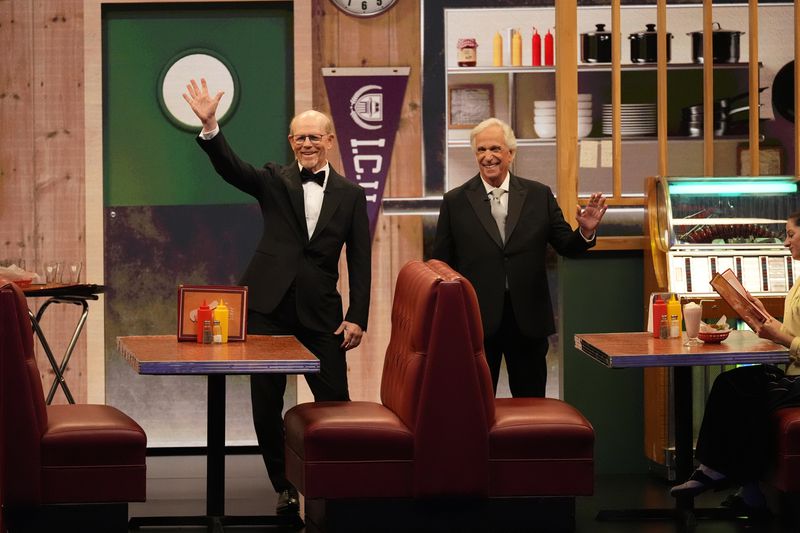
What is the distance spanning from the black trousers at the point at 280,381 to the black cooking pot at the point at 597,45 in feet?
9.19

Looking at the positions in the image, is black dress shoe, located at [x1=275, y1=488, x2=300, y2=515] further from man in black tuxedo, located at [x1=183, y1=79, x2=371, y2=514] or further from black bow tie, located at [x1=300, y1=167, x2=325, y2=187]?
black bow tie, located at [x1=300, y1=167, x2=325, y2=187]

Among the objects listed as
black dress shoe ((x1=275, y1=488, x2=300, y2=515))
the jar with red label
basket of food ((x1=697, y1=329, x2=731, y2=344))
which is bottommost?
black dress shoe ((x1=275, y1=488, x2=300, y2=515))

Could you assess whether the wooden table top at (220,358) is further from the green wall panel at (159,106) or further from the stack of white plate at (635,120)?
the stack of white plate at (635,120)

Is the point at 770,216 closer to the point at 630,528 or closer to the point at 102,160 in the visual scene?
the point at 630,528

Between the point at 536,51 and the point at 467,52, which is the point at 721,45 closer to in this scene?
the point at 536,51

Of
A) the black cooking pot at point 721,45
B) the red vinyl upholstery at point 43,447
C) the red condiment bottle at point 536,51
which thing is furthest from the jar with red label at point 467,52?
the red vinyl upholstery at point 43,447

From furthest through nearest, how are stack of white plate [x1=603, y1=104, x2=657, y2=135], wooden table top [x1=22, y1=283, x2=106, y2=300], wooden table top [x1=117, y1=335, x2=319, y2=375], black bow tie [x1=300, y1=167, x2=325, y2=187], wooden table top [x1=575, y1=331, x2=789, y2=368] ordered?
stack of white plate [x1=603, y1=104, x2=657, y2=135]
wooden table top [x1=22, y1=283, x2=106, y2=300]
black bow tie [x1=300, y1=167, x2=325, y2=187]
wooden table top [x1=575, y1=331, x2=789, y2=368]
wooden table top [x1=117, y1=335, x2=319, y2=375]

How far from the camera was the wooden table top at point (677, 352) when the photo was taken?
14.9 ft

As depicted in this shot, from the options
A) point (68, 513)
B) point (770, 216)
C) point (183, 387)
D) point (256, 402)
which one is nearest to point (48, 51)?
point (183, 387)

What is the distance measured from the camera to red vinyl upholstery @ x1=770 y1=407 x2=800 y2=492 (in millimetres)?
4605

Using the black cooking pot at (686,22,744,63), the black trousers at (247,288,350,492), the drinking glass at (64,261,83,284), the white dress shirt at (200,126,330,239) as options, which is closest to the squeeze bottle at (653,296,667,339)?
the black trousers at (247,288,350,492)

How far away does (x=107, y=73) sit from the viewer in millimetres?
7250

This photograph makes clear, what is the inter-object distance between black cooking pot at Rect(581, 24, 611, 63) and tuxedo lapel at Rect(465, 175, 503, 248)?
2.02 meters

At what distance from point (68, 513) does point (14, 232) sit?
3.08m
